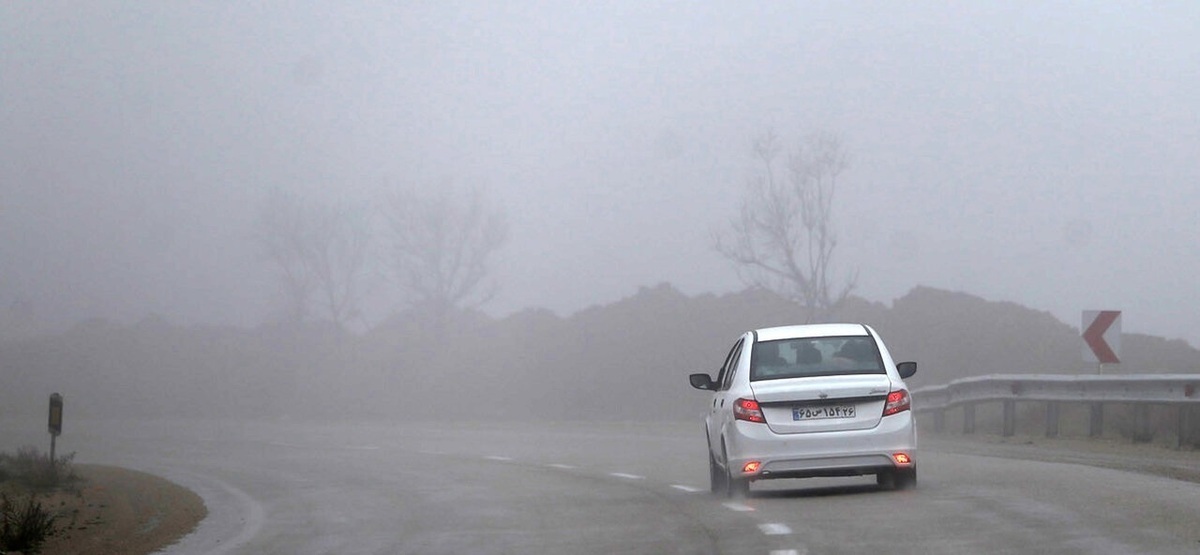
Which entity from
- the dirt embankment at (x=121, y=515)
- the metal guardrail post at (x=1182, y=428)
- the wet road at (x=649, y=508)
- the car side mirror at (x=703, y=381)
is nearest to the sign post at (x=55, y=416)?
Result: the wet road at (x=649, y=508)

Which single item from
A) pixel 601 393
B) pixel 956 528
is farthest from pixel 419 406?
pixel 956 528

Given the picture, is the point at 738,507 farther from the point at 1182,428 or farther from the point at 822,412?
the point at 1182,428

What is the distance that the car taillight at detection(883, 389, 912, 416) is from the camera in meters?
14.4

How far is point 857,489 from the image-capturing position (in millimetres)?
15820

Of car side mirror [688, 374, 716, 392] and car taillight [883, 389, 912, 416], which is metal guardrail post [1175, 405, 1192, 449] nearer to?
car side mirror [688, 374, 716, 392]

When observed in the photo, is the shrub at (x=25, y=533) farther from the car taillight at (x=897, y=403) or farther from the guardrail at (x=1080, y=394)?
the guardrail at (x=1080, y=394)

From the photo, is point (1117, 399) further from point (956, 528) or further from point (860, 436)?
point (956, 528)

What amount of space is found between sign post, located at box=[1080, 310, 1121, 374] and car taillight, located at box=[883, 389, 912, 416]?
1138 centimetres

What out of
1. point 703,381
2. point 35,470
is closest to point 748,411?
point 703,381

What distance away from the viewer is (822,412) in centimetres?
1439

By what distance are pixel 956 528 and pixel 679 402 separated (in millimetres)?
40467

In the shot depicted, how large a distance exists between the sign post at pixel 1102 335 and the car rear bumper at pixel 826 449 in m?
11.4

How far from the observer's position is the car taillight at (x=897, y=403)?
14422 millimetres

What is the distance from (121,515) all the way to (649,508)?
6546 millimetres
